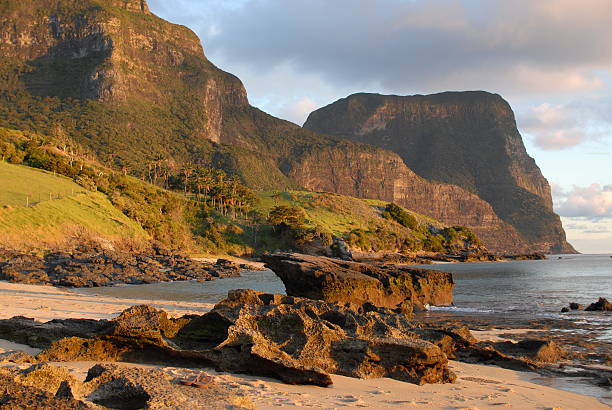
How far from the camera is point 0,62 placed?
611ft

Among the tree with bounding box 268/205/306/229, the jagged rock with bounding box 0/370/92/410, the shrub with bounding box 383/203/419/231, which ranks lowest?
the jagged rock with bounding box 0/370/92/410

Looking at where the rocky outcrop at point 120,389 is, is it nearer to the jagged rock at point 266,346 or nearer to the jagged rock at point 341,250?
the jagged rock at point 266,346

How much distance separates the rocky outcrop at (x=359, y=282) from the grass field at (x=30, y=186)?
1847 inches

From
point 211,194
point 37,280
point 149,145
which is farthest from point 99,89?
point 37,280

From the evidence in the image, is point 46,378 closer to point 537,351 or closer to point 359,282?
point 537,351

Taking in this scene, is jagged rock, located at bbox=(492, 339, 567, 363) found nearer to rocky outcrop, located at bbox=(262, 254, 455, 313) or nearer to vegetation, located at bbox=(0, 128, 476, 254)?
rocky outcrop, located at bbox=(262, 254, 455, 313)

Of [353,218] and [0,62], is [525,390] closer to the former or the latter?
[353,218]

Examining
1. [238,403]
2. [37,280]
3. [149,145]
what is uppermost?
[149,145]

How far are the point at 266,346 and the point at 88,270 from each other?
4117 centimetres

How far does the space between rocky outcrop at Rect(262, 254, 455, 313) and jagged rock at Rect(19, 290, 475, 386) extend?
11.9 metres

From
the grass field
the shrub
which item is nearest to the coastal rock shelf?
the grass field

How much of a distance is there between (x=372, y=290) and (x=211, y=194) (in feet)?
341

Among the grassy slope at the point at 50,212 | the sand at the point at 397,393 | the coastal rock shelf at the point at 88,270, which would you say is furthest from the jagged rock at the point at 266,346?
the grassy slope at the point at 50,212

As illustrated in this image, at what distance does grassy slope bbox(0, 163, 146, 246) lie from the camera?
187 ft
